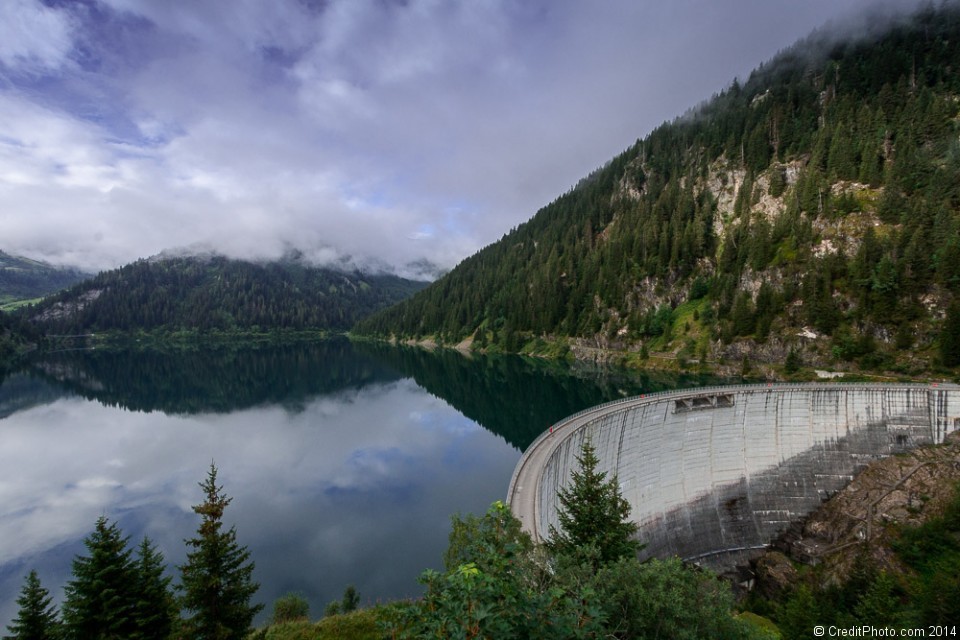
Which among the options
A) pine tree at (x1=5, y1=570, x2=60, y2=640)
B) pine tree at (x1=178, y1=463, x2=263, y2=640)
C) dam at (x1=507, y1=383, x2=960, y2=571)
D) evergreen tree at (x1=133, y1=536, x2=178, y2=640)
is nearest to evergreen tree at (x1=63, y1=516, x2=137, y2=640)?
evergreen tree at (x1=133, y1=536, x2=178, y2=640)

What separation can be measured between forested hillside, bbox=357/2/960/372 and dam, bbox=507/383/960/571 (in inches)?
1102

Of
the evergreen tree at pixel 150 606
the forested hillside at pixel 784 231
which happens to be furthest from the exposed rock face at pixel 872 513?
the evergreen tree at pixel 150 606

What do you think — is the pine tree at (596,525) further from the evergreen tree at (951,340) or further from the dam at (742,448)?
the evergreen tree at (951,340)

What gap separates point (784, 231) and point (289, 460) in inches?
4312

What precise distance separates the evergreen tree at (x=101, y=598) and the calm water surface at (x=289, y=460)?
17.3m

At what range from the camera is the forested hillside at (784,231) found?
69.5 meters

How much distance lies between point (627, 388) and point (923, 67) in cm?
12202

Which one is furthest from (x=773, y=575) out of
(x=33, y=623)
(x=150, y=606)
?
(x=33, y=623)

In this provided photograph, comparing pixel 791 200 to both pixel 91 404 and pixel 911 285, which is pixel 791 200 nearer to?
pixel 911 285

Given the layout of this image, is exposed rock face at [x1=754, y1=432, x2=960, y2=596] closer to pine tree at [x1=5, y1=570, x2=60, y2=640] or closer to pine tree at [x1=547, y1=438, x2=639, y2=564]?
pine tree at [x1=547, y1=438, x2=639, y2=564]

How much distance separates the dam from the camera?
130ft

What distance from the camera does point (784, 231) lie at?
310ft

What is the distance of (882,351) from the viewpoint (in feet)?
217

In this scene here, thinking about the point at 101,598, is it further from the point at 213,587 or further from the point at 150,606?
the point at 213,587
